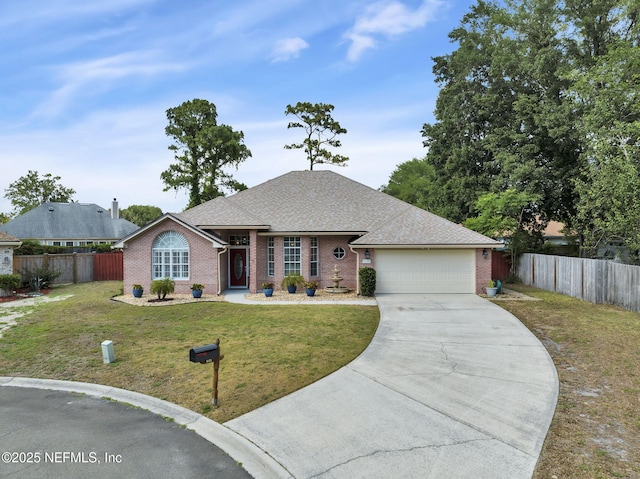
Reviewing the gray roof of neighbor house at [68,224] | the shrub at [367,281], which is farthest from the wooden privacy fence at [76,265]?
the gray roof of neighbor house at [68,224]

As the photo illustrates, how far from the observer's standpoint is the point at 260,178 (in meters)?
37.6

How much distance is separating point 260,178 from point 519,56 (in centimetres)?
2383

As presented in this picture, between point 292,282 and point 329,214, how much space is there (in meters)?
4.17

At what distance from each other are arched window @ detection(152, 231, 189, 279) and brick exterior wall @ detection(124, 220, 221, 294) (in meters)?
0.19

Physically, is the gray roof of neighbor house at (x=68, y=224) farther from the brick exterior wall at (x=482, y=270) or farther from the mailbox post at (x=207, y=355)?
the mailbox post at (x=207, y=355)

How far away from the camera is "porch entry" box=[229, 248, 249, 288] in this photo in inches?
→ 750

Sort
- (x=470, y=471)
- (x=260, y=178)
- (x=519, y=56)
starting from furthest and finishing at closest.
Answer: (x=260, y=178) → (x=519, y=56) → (x=470, y=471)

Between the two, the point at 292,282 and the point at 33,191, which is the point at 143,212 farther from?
the point at 292,282

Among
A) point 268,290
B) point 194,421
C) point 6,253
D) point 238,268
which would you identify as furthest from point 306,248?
point 6,253

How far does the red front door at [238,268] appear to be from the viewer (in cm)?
1908

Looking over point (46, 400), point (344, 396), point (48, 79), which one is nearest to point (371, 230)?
point (344, 396)

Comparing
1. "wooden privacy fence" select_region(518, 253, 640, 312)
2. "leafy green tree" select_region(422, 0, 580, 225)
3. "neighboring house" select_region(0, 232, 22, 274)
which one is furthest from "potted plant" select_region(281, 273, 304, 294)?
"leafy green tree" select_region(422, 0, 580, 225)

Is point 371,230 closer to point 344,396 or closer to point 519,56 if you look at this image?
point 344,396

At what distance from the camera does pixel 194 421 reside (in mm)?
5512
